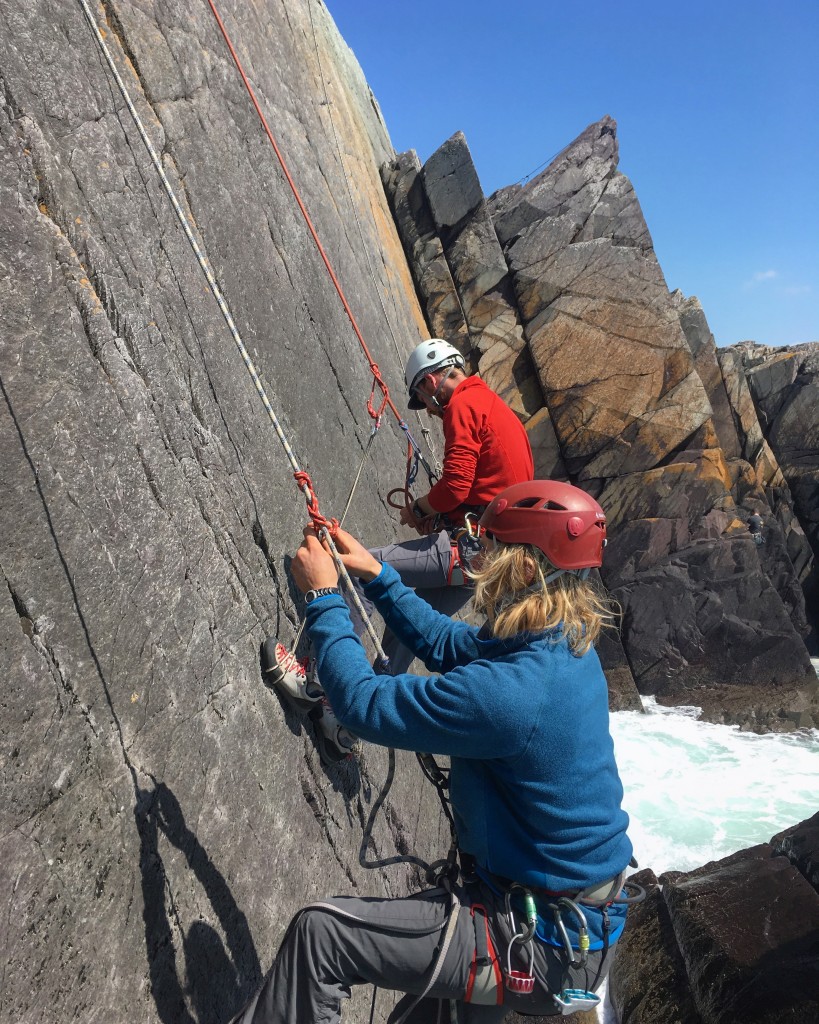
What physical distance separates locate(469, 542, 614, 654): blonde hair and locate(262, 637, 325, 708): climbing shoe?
4.66 feet

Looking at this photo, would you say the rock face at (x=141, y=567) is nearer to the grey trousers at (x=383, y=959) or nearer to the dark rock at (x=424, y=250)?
the grey trousers at (x=383, y=959)

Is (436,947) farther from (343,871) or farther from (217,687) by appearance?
(343,871)

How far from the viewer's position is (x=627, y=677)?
615 inches

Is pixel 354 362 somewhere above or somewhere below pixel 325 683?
above

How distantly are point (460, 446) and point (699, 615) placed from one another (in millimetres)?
12918

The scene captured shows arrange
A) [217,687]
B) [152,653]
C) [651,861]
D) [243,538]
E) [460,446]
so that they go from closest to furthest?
[152,653] → [217,687] → [243,538] → [460,446] → [651,861]

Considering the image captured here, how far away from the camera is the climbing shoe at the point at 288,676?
338cm

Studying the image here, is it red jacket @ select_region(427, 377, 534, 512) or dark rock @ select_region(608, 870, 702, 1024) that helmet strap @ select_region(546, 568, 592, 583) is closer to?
red jacket @ select_region(427, 377, 534, 512)

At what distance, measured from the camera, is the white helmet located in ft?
16.9

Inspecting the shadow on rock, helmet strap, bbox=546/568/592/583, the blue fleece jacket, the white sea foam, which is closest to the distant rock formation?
the white sea foam

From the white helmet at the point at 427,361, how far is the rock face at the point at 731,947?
4581mm

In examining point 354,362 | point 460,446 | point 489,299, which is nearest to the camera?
point 460,446

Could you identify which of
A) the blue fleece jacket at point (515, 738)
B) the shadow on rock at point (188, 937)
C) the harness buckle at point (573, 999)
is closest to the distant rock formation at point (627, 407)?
the shadow on rock at point (188, 937)

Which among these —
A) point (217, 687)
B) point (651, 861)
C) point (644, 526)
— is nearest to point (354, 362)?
point (217, 687)
